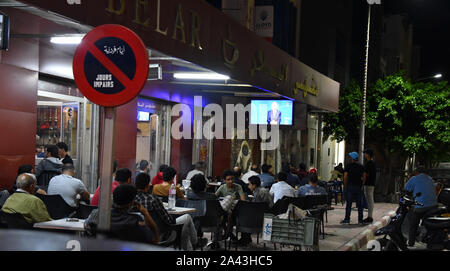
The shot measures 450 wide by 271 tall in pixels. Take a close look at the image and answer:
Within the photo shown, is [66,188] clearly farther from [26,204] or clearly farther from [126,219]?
[126,219]

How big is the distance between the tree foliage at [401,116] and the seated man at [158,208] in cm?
1877

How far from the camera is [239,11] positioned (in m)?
20.9

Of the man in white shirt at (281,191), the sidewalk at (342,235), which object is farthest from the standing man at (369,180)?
the man in white shirt at (281,191)

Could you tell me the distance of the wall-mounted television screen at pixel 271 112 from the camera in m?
21.7

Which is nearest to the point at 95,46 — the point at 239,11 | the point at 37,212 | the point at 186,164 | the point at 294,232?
the point at 37,212

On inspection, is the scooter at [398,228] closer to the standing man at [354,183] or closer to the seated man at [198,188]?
the seated man at [198,188]

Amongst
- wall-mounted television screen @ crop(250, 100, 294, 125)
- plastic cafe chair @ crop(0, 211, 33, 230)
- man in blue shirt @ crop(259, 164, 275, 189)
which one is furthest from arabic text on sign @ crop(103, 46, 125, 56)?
wall-mounted television screen @ crop(250, 100, 294, 125)

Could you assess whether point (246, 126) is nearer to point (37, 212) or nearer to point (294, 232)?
point (294, 232)

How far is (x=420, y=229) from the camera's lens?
1118cm

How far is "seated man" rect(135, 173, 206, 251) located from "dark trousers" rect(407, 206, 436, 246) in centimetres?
452

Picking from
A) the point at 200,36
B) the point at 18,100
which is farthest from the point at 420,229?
the point at 18,100

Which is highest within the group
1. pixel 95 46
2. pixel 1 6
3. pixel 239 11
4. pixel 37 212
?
pixel 239 11

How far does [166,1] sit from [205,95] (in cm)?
1007

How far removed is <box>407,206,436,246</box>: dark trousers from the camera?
10.8 metres
